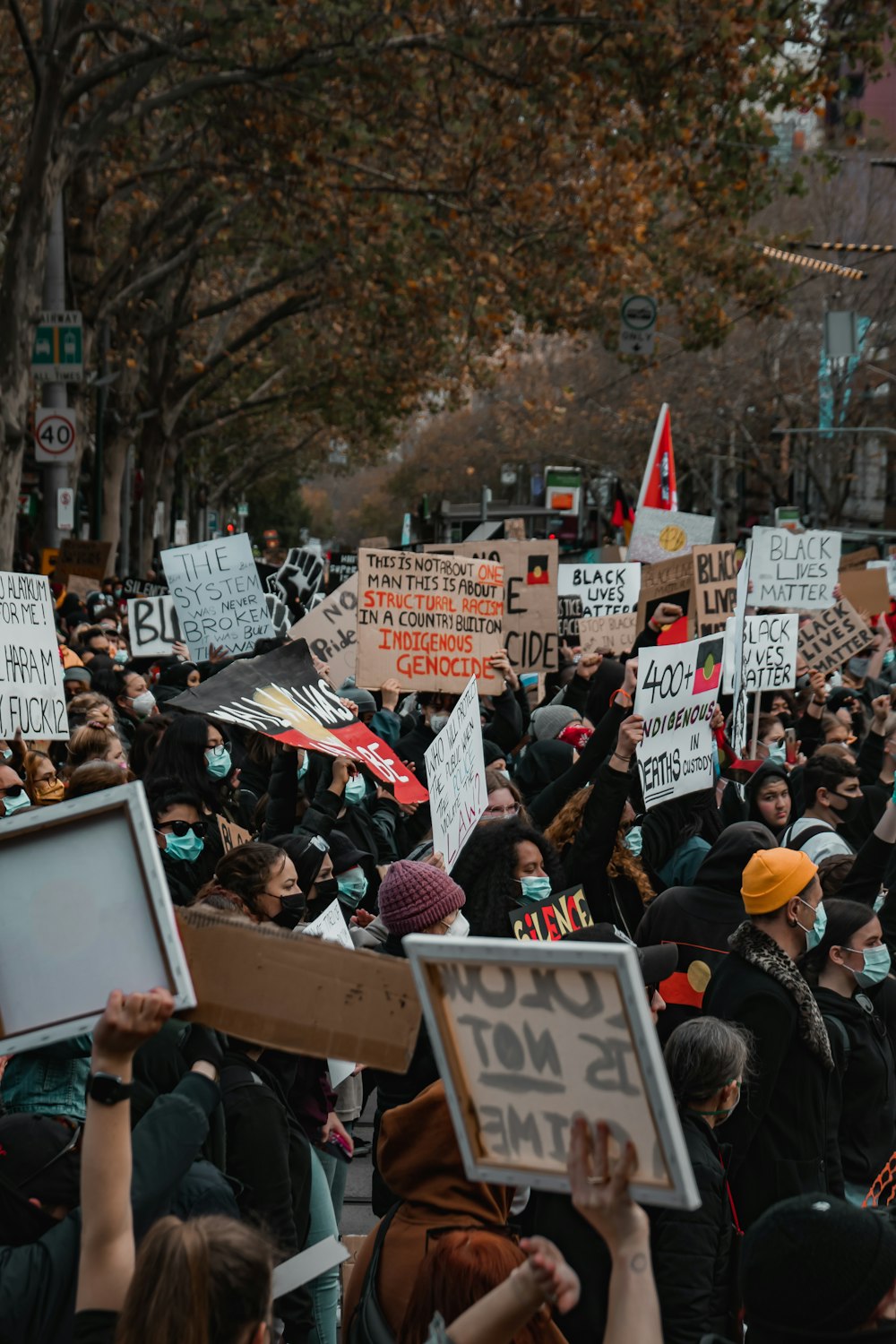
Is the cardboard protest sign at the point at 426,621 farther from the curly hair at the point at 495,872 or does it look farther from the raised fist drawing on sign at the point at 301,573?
the raised fist drawing on sign at the point at 301,573

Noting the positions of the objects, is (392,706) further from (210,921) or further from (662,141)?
(662,141)

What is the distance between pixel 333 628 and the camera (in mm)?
10266

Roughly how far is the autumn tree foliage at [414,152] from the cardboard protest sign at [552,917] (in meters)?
10.1

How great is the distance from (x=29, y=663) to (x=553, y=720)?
2631mm

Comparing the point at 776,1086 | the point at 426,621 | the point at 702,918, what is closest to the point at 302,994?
the point at 776,1086

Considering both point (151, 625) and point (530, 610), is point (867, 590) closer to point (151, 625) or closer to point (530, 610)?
point (530, 610)

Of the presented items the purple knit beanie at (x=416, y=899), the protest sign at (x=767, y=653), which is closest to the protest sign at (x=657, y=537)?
the protest sign at (x=767, y=653)

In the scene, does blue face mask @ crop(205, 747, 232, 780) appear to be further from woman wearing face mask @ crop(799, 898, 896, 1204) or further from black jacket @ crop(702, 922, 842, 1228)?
black jacket @ crop(702, 922, 842, 1228)

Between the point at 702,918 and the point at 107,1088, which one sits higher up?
the point at 107,1088

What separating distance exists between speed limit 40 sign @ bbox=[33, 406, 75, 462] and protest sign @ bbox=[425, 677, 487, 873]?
14.3 meters

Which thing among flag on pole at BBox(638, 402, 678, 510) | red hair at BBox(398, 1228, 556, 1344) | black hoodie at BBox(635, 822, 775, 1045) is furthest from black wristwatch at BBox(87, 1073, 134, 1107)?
flag on pole at BBox(638, 402, 678, 510)

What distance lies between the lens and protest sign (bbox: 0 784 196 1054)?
8.60 ft

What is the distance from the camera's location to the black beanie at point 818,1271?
101 inches

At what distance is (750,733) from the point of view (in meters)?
10.3
